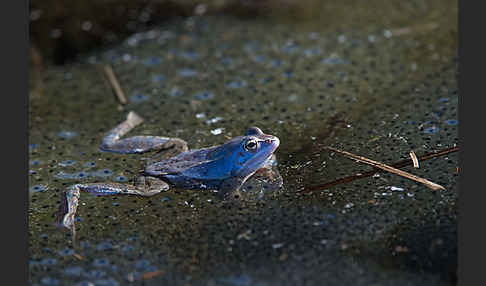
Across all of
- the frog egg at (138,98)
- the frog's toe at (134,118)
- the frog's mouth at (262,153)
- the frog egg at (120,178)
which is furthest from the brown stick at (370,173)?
the frog egg at (138,98)

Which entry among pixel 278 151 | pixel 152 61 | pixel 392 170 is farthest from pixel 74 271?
pixel 152 61

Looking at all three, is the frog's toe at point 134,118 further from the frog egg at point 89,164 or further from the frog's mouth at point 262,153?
the frog's mouth at point 262,153

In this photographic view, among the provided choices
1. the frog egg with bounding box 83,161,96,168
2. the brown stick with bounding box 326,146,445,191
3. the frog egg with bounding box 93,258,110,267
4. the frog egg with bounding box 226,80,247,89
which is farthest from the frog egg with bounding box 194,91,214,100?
the frog egg with bounding box 93,258,110,267

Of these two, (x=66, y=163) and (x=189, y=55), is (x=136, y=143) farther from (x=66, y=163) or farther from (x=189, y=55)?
(x=189, y=55)

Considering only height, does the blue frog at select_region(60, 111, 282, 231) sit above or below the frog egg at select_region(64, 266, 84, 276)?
above

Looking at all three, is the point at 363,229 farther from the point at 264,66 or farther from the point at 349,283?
the point at 264,66

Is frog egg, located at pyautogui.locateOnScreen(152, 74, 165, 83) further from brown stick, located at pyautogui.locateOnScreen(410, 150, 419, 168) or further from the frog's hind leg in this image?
brown stick, located at pyautogui.locateOnScreen(410, 150, 419, 168)
